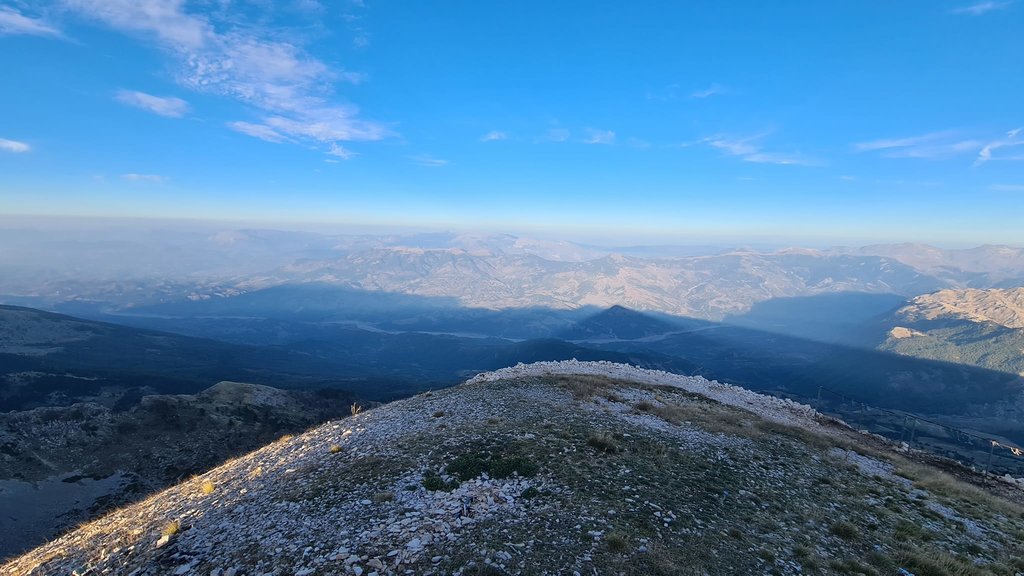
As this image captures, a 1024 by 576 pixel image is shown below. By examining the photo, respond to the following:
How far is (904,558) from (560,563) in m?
11.3

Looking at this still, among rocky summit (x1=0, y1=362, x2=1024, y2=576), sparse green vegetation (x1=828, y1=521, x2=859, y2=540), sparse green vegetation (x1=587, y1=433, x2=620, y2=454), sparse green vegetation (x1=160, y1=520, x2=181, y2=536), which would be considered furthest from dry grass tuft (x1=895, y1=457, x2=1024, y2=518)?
sparse green vegetation (x1=160, y1=520, x2=181, y2=536)

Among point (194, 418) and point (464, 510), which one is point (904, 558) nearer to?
point (464, 510)

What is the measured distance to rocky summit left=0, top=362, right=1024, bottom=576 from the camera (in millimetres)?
12047

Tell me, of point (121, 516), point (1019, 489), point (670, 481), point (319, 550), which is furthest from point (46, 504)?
point (1019, 489)

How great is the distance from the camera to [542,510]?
14.1 meters

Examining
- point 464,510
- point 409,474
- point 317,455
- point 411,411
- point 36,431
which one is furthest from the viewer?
point 36,431

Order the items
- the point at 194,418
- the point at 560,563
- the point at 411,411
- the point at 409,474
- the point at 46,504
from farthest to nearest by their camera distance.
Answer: the point at 194,418 < the point at 46,504 < the point at 411,411 < the point at 409,474 < the point at 560,563

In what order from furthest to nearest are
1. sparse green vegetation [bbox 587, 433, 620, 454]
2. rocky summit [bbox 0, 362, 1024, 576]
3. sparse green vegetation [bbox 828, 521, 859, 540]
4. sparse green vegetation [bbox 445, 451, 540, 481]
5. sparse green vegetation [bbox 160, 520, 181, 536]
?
1. sparse green vegetation [bbox 587, 433, 620, 454]
2. sparse green vegetation [bbox 445, 451, 540, 481]
3. sparse green vegetation [bbox 828, 521, 859, 540]
4. sparse green vegetation [bbox 160, 520, 181, 536]
5. rocky summit [bbox 0, 362, 1024, 576]

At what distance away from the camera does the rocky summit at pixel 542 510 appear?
1205cm

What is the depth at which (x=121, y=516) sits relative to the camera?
1694 centimetres

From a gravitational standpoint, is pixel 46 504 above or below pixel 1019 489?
below

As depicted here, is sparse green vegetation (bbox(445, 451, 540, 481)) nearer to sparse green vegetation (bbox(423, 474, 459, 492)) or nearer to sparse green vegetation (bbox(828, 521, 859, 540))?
sparse green vegetation (bbox(423, 474, 459, 492))

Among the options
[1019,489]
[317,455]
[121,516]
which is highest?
[317,455]

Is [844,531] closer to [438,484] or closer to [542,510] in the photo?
[542,510]
